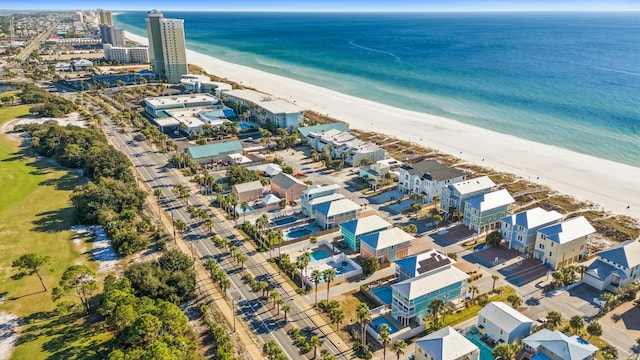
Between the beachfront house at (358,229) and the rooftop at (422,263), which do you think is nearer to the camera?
the rooftop at (422,263)

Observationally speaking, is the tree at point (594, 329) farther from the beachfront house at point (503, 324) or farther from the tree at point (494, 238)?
the tree at point (494, 238)

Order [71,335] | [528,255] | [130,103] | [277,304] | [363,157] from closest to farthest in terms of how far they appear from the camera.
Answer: [71,335] → [277,304] → [528,255] → [363,157] → [130,103]

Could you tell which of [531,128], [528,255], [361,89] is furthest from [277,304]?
[361,89]

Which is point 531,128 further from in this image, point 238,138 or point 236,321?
point 236,321

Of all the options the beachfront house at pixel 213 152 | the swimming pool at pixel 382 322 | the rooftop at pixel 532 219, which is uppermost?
the beachfront house at pixel 213 152

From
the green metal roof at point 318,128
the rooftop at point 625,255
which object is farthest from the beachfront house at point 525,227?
the green metal roof at point 318,128

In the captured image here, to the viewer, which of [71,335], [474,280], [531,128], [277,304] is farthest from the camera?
[531,128]

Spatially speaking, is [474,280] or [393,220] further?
[393,220]

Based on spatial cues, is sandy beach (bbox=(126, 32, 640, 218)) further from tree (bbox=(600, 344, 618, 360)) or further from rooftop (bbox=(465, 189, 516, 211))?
tree (bbox=(600, 344, 618, 360))
